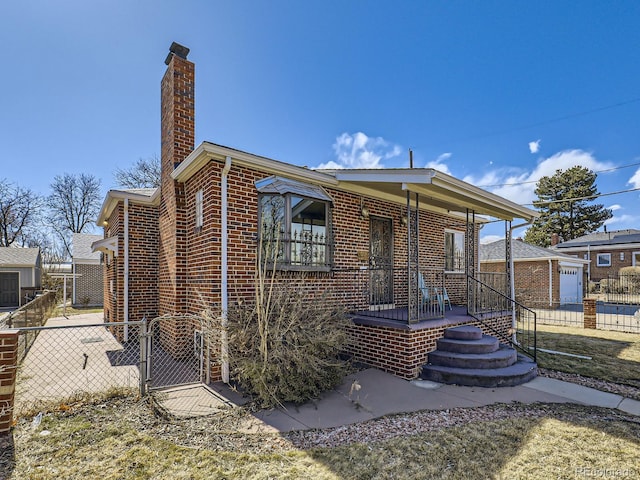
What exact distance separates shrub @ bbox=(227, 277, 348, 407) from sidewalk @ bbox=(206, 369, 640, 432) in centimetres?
22

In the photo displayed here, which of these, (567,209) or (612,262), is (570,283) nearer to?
(612,262)

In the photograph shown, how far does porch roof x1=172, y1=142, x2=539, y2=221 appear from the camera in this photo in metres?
5.83

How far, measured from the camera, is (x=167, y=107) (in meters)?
7.81

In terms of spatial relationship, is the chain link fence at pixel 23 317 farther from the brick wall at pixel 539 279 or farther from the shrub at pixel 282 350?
the brick wall at pixel 539 279

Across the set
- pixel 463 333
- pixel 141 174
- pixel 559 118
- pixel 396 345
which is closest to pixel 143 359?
pixel 396 345

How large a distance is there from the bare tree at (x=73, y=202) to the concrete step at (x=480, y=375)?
37559 mm

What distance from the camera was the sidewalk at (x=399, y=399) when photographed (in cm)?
434

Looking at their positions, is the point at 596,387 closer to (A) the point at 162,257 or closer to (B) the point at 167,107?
(A) the point at 162,257

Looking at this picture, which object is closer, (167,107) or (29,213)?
(167,107)

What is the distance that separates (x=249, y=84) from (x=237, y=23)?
1.93 metres

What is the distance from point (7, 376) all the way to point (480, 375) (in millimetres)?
6301

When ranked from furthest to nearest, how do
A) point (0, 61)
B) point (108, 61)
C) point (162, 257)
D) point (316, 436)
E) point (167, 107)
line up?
point (0, 61), point (108, 61), point (162, 257), point (167, 107), point (316, 436)

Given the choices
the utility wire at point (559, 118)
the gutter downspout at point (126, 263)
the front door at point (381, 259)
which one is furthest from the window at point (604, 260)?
the gutter downspout at point (126, 263)

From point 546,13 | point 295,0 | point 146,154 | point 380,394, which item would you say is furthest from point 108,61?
Result: point 146,154
